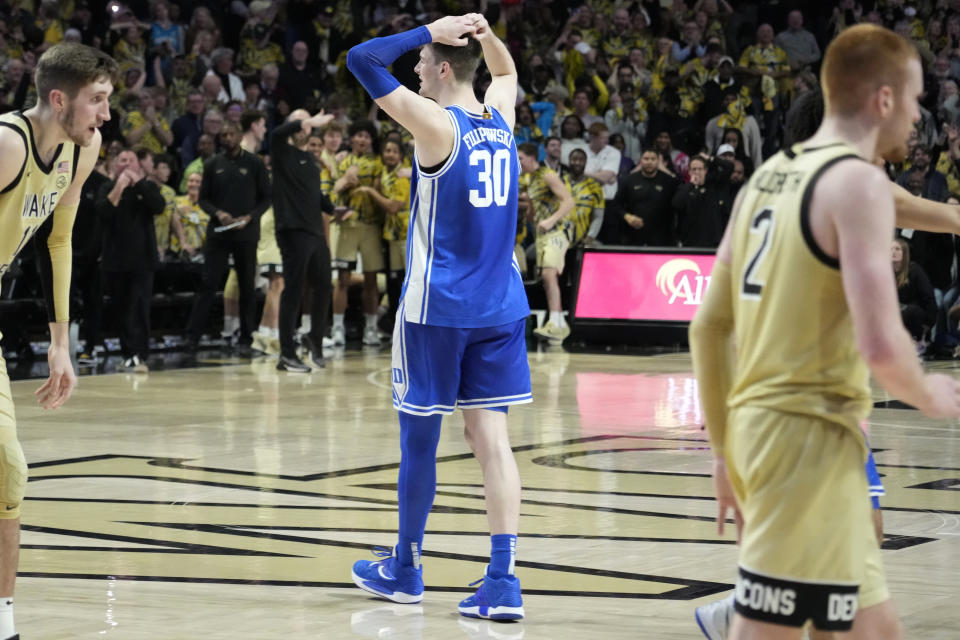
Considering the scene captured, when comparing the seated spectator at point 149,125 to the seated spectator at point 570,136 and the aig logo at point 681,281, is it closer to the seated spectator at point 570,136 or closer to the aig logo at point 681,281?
the seated spectator at point 570,136

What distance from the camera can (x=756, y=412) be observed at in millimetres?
3334

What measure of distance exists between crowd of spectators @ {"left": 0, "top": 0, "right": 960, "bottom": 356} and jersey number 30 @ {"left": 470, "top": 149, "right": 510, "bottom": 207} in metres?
10.0

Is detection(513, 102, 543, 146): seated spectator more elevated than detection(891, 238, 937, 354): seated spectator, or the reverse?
detection(513, 102, 543, 146): seated spectator

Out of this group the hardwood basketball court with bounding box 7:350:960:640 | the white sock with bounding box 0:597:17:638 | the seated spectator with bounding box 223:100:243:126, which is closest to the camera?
the white sock with bounding box 0:597:17:638

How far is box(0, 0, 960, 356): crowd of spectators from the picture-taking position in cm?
1770

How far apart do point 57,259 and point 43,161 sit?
529 millimetres

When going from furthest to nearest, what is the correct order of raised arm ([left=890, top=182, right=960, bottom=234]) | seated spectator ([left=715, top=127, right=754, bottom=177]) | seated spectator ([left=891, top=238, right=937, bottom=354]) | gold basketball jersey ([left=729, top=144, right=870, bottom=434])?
seated spectator ([left=715, top=127, right=754, bottom=177]) → seated spectator ([left=891, top=238, right=937, bottom=354]) → raised arm ([left=890, top=182, right=960, bottom=234]) → gold basketball jersey ([left=729, top=144, right=870, bottom=434])

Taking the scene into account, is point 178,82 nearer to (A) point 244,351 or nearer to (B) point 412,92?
(A) point 244,351

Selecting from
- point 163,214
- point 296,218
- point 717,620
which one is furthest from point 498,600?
point 163,214

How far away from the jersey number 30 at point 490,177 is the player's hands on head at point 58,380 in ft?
5.04

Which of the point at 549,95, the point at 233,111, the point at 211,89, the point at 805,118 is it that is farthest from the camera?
the point at 549,95

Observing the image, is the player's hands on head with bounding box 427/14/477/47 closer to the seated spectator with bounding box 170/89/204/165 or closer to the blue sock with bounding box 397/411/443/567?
the blue sock with bounding box 397/411/443/567

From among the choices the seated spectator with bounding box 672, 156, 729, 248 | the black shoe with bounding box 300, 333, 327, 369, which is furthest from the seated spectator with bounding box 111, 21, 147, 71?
the black shoe with bounding box 300, 333, 327, 369

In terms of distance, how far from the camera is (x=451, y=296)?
5.70m
